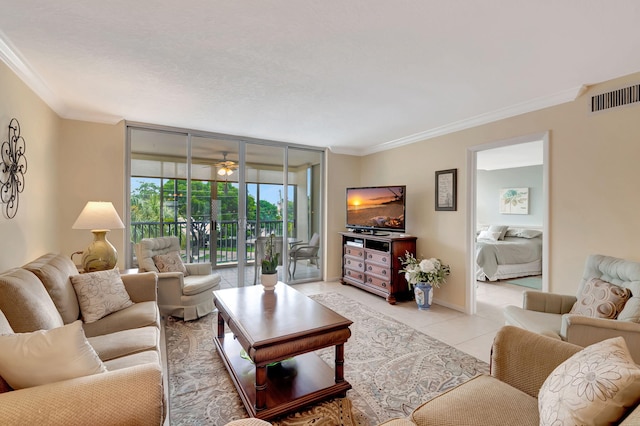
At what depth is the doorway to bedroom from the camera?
3.82 metres

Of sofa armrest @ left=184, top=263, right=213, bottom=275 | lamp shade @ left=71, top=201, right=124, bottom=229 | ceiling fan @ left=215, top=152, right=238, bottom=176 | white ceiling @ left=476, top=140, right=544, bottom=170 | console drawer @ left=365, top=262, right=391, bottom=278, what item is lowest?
console drawer @ left=365, top=262, right=391, bottom=278

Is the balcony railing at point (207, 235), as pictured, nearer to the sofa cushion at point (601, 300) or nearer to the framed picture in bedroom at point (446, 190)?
the framed picture in bedroom at point (446, 190)

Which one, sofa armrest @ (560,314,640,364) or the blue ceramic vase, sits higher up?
sofa armrest @ (560,314,640,364)

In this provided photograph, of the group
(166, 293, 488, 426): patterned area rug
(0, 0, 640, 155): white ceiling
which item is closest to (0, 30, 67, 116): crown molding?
(0, 0, 640, 155): white ceiling

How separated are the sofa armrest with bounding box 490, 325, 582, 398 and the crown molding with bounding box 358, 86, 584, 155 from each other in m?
2.50

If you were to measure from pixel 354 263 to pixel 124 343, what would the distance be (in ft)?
11.8

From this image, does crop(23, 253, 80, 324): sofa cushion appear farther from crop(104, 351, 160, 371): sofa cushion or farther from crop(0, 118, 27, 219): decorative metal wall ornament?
crop(104, 351, 160, 371): sofa cushion

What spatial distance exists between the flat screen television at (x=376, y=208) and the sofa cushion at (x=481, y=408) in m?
3.04

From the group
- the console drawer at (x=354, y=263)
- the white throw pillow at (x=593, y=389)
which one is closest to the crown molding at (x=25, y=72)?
the white throw pillow at (x=593, y=389)

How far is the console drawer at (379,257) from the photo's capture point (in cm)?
429

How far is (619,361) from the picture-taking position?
1021mm

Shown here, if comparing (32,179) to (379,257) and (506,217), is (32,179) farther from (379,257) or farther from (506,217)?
(506,217)

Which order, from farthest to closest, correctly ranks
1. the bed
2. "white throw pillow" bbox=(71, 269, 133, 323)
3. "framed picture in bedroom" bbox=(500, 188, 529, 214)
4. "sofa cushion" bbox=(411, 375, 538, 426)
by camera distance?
"framed picture in bedroom" bbox=(500, 188, 529, 214) → the bed → "white throw pillow" bbox=(71, 269, 133, 323) → "sofa cushion" bbox=(411, 375, 538, 426)

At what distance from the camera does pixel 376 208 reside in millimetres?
4734
